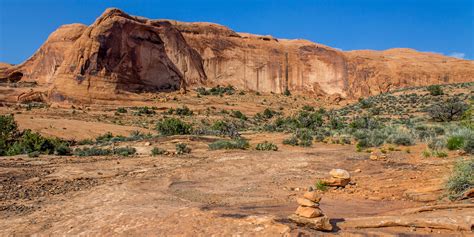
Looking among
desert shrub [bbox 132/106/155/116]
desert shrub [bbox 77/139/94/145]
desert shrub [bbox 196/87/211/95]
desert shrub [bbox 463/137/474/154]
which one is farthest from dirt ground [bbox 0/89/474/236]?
desert shrub [bbox 196/87/211/95]

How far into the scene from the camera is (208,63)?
54.6 m

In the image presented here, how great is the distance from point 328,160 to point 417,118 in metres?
17.3

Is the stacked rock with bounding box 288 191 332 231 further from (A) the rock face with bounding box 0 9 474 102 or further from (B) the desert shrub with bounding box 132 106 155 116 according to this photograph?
(A) the rock face with bounding box 0 9 474 102

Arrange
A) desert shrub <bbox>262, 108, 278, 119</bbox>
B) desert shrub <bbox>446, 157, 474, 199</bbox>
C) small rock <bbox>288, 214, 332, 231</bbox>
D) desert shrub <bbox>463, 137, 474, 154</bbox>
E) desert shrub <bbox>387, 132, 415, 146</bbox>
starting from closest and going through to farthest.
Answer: small rock <bbox>288, 214, 332, 231</bbox> < desert shrub <bbox>446, 157, 474, 199</bbox> < desert shrub <bbox>463, 137, 474, 154</bbox> < desert shrub <bbox>387, 132, 415, 146</bbox> < desert shrub <bbox>262, 108, 278, 119</bbox>

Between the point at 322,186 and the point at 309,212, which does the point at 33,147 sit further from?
the point at 309,212

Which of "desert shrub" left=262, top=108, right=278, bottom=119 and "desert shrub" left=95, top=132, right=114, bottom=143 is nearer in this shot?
"desert shrub" left=95, top=132, right=114, bottom=143

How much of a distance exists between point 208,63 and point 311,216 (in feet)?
165

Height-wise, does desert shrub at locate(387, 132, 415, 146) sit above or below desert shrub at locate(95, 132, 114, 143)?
above

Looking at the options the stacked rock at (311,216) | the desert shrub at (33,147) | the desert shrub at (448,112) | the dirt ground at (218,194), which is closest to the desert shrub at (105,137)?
the desert shrub at (33,147)

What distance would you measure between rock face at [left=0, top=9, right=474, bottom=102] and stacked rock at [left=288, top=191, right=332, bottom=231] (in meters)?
38.4

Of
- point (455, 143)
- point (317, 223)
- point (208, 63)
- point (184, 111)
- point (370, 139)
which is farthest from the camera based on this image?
point (208, 63)

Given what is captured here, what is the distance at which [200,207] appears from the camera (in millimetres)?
6828

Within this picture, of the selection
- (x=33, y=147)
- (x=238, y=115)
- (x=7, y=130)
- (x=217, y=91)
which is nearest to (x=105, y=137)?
(x=7, y=130)

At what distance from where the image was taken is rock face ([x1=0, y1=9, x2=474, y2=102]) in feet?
141
